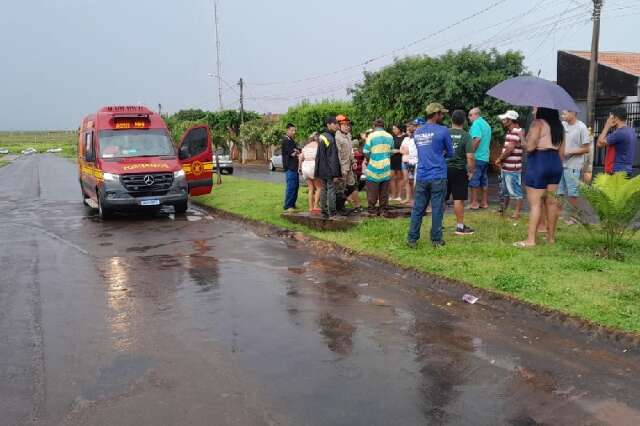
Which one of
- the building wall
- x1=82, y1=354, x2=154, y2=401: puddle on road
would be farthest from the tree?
x1=82, y1=354, x2=154, y2=401: puddle on road

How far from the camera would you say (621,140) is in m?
8.80

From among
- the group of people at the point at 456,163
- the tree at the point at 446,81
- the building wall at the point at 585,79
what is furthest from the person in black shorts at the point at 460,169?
the building wall at the point at 585,79

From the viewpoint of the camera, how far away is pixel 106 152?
14.3m

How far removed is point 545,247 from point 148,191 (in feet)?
29.2

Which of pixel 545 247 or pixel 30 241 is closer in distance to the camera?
pixel 545 247

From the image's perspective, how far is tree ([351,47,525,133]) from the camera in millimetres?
24484

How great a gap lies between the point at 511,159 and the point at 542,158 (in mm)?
2496

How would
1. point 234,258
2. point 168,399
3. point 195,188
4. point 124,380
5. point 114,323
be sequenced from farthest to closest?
point 195,188 < point 234,258 < point 114,323 < point 124,380 < point 168,399

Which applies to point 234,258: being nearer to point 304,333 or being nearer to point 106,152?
point 304,333

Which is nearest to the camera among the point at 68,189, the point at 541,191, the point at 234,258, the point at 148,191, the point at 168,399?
the point at 168,399

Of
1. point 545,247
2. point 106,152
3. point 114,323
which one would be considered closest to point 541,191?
point 545,247

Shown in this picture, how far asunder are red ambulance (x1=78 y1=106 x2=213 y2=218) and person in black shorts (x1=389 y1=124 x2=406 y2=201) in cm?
481

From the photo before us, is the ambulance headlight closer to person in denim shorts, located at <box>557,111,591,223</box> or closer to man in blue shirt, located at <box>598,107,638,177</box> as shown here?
person in denim shorts, located at <box>557,111,591,223</box>

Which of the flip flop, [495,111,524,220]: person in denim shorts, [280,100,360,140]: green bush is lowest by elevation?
the flip flop
